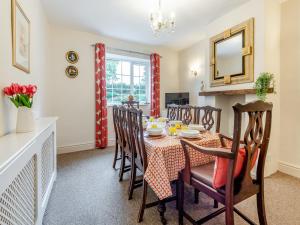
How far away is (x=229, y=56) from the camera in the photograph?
2.89 meters

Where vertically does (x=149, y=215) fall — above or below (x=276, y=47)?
below

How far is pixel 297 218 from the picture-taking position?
1533mm

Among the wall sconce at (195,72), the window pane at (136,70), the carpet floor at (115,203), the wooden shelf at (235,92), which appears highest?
the window pane at (136,70)

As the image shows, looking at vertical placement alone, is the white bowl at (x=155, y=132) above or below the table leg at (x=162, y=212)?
above

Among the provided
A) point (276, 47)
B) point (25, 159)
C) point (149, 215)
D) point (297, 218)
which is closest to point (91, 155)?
point (149, 215)

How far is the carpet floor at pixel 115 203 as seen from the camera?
5.02ft

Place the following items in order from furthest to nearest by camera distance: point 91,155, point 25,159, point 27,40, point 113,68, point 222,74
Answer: point 113,68
point 91,155
point 222,74
point 27,40
point 25,159

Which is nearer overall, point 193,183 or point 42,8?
point 193,183

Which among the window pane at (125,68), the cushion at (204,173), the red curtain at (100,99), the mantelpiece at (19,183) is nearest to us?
the mantelpiece at (19,183)

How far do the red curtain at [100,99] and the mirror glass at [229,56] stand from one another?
2333 mm

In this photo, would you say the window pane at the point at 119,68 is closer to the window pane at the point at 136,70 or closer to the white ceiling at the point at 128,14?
the window pane at the point at 136,70

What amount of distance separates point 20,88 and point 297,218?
2602mm

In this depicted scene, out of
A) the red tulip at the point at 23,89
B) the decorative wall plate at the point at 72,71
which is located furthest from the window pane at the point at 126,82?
the red tulip at the point at 23,89

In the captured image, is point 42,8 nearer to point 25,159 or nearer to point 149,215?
point 25,159
